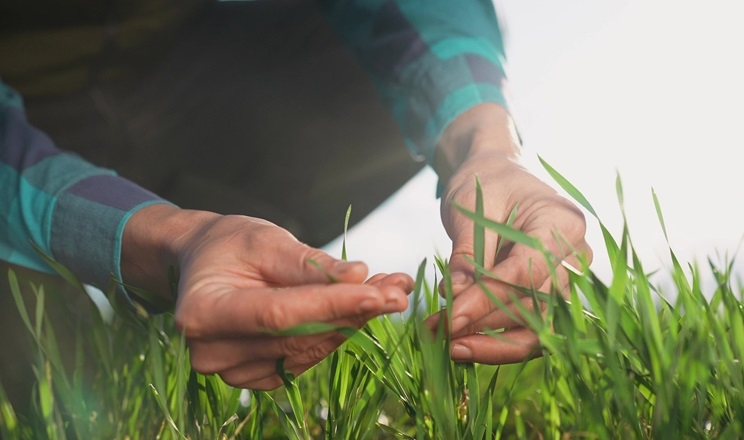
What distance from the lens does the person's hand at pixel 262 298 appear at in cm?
57

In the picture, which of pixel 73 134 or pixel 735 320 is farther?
pixel 73 134

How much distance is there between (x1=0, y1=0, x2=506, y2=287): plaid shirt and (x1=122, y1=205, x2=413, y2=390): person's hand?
0.29 m

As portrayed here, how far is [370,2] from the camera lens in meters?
1.54

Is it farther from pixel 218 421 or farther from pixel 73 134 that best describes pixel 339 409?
pixel 73 134

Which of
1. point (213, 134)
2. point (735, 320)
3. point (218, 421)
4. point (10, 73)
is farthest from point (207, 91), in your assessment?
point (735, 320)

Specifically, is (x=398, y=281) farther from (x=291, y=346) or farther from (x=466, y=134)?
(x=466, y=134)

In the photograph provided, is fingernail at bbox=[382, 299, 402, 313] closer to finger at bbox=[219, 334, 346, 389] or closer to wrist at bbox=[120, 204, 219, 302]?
finger at bbox=[219, 334, 346, 389]

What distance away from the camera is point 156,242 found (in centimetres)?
85

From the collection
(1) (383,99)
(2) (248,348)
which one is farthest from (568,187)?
(1) (383,99)

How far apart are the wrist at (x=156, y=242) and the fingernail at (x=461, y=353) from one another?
13.0 inches

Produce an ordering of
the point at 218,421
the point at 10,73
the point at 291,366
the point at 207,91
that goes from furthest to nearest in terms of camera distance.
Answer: the point at 207,91, the point at 10,73, the point at 218,421, the point at 291,366

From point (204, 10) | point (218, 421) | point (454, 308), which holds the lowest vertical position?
point (218, 421)

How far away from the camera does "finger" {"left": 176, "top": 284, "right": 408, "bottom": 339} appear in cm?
56

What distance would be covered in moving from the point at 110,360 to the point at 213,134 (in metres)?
0.98
